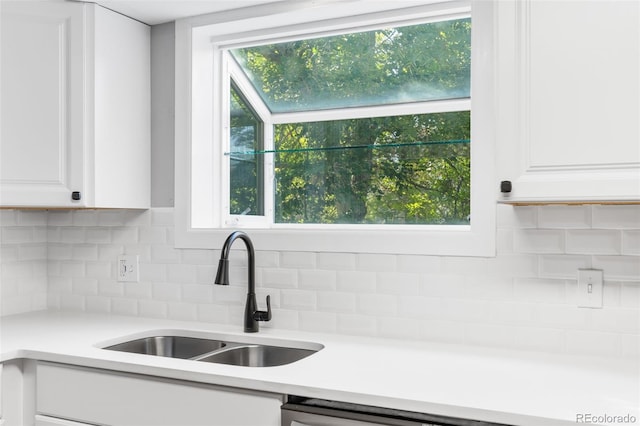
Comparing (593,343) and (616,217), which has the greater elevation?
(616,217)

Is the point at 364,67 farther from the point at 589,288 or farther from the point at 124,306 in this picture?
the point at 124,306

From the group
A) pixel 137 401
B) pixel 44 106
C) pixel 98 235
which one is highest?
pixel 44 106

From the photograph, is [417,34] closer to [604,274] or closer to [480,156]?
[480,156]

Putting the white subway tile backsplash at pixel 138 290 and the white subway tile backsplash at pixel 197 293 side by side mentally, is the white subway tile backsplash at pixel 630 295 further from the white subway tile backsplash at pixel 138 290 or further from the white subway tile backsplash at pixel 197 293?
the white subway tile backsplash at pixel 138 290

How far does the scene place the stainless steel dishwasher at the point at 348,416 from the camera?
1409 millimetres

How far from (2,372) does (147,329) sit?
0.52m

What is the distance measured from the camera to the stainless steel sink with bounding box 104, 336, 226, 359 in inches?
88.0

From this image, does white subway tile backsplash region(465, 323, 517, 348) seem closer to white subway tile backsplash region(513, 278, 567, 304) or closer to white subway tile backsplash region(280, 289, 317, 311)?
white subway tile backsplash region(513, 278, 567, 304)

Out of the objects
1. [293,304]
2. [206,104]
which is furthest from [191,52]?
[293,304]

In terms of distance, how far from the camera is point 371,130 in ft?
7.78

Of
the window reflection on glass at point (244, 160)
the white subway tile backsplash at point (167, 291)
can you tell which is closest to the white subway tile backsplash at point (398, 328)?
the window reflection on glass at point (244, 160)

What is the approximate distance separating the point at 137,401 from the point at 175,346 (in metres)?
0.54

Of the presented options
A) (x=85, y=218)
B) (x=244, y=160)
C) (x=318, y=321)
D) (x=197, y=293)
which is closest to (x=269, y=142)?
(x=244, y=160)

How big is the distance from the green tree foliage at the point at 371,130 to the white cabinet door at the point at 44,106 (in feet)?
2.34
